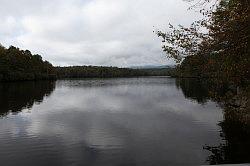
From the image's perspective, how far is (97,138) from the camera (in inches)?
1462

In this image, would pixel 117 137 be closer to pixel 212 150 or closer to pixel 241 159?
pixel 212 150

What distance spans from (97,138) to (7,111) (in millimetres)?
29352

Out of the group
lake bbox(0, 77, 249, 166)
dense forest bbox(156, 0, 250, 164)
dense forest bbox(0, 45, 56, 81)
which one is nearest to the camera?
dense forest bbox(156, 0, 250, 164)

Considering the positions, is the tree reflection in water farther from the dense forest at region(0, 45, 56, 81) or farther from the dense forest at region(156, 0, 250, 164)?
the dense forest at region(0, 45, 56, 81)

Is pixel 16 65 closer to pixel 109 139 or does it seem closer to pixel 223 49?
pixel 109 139

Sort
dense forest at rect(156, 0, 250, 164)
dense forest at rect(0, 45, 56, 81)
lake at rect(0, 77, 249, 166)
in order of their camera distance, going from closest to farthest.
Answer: dense forest at rect(156, 0, 250, 164) → lake at rect(0, 77, 249, 166) → dense forest at rect(0, 45, 56, 81)

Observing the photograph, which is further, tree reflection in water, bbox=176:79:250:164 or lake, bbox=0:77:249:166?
lake, bbox=0:77:249:166

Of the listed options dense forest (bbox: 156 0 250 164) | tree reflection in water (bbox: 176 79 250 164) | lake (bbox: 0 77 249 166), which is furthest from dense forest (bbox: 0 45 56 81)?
dense forest (bbox: 156 0 250 164)

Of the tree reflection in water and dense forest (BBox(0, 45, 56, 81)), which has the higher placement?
dense forest (BBox(0, 45, 56, 81))

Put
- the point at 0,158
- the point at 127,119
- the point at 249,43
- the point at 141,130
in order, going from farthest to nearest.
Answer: the point at 127,119 → the point at 141,130 → the point at 0,158 → the point at 249,43

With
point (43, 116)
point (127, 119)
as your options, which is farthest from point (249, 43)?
point (43, 116)

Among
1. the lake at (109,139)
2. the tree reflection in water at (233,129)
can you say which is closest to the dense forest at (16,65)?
the lake at (109,139)

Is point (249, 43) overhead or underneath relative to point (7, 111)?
overhead

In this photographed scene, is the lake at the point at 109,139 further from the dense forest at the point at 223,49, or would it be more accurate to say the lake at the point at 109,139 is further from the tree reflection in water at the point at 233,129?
the dense forest at the point at 223,49
